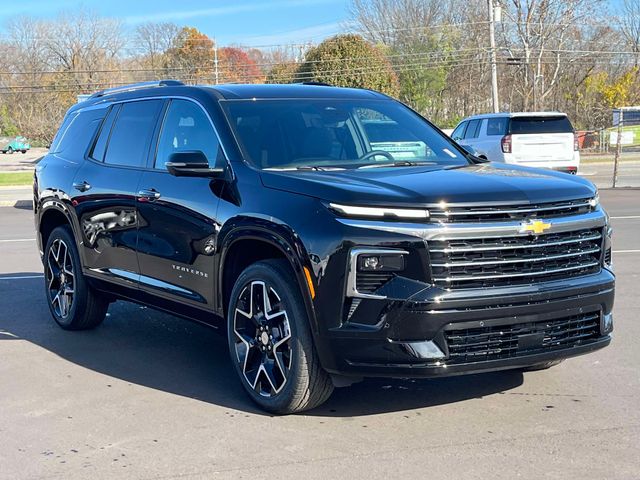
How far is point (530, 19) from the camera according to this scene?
48.4 metres

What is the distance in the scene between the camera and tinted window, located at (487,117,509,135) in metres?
19.0

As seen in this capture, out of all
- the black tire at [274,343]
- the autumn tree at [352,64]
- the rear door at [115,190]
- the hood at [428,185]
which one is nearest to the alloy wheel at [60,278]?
the rear door at [115,190]

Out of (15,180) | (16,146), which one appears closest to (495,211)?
(15,180)

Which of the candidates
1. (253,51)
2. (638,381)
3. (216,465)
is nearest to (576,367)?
(638,381)

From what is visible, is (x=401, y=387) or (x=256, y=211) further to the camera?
(x=401, y=387)

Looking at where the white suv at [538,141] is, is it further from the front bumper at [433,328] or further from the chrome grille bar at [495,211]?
the front bumper at [433,328]

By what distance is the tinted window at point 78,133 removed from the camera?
703cm

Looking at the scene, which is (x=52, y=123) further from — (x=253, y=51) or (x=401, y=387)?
(x=401, y=387)

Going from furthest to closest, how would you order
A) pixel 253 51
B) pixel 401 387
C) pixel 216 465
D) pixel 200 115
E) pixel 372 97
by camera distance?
pixel 253 51 < pixel 372 97 < pixel 200 115 < pixel 401 387 < pixel 216 465

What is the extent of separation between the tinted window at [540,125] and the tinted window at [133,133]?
1359cm

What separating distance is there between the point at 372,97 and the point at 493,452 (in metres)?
3.07

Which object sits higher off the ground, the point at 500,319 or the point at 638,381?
the point at 500,319

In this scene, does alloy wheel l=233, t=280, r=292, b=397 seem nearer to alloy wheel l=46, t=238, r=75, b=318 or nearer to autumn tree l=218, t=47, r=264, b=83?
alloy wheel l=46, t=238, r=75, b=318

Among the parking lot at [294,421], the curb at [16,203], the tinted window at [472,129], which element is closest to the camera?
the parking lot at [294,421]
